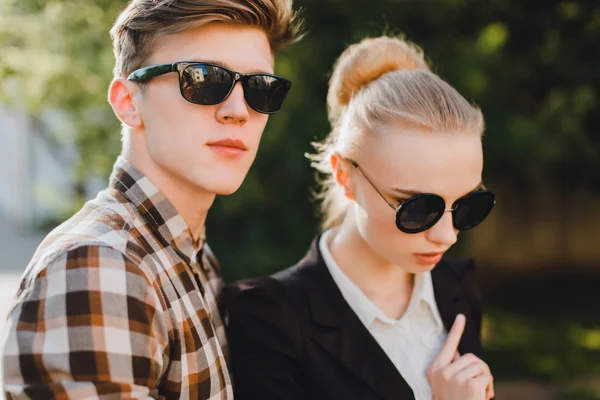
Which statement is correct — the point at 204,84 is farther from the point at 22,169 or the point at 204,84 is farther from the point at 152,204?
the point at 22,169

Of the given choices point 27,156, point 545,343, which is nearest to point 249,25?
point 545,343

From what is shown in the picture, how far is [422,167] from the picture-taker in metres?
1.82

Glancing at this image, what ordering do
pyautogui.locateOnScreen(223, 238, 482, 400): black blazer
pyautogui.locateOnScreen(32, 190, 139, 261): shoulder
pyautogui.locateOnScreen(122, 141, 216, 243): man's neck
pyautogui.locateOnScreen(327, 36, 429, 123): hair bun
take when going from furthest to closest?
1. pyautogui.locateOnScreen(327, 36, 429, 123): hair bun
2. pyautogui.locateOnScreen(223, 238, 482, 400): black blazer
3. pyautogui.locateOnScreen(122, 141, 216, 243): man's neck
4. pyautogui.locateOnScreen(32, 190, 139, 261): shoulder

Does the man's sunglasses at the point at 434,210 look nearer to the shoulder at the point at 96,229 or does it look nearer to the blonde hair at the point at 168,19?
the blonde hair at the point at 168,19

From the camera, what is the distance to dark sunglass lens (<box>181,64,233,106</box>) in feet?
5.39

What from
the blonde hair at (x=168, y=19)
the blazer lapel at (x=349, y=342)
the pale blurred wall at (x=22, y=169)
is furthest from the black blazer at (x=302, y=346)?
the pale blurred wall at (x=22, y=169)

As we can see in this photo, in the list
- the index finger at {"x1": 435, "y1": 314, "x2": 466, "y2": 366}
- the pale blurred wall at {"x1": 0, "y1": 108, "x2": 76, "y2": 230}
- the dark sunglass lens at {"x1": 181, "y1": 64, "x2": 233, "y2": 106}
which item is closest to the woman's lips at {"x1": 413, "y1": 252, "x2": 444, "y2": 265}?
the index finger at {"x1": 435, "y1": 314, "x2": 466, "y2": 366}

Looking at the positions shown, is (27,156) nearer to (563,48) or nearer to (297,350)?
(563,48)

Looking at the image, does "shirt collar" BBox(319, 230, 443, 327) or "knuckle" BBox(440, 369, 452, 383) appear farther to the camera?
"shirt collar" BBox(319, 230, 443, 327)

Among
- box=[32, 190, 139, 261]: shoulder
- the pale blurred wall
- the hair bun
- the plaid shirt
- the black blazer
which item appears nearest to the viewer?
the plaid shirt

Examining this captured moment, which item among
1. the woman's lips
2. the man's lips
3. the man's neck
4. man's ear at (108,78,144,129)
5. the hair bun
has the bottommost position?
the woman's lips

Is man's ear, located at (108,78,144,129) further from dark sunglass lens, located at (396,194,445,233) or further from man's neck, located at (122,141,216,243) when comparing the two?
dark sunglass lens, located at (396,194,445,233)

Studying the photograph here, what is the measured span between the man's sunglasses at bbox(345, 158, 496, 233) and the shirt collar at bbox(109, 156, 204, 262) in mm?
579

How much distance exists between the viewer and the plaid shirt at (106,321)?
1302mm
